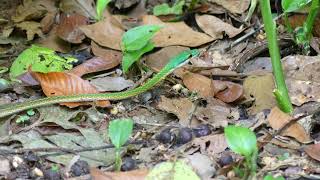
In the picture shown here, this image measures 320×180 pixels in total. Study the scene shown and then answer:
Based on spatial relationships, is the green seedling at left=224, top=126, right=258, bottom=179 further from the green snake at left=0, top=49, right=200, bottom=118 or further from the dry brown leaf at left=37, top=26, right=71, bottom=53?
the dry brown leaf at left=37, top=26, right=71, bottom=53

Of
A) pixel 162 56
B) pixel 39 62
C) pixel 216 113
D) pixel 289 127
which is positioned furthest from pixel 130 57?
pixel 289 127

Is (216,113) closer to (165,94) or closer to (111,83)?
(165,94)

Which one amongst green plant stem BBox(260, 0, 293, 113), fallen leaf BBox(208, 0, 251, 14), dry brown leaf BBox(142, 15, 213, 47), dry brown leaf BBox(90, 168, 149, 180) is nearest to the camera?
dry brown leaf BBox(90, 168, 149, 180)

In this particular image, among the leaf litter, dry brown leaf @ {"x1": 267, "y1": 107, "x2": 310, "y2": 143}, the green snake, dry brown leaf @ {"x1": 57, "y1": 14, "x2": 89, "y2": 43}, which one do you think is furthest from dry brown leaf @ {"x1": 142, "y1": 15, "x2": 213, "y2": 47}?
dry brown leaf @ {"x1": 267, "y1": 107, "x2": 310, "y2": 143}

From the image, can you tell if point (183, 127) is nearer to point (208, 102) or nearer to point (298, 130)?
point (208, 102)

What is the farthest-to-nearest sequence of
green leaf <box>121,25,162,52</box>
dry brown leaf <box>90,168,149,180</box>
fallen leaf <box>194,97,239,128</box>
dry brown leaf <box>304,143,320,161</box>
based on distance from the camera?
1. green leaf <box>121,25,162,52</box>
2. fallen leaf <box>194,97,239,128</box>
3. dry brown leaf <box>304,143,320,161</box>
4. dry brown leaf <box>90,168,149,180</box>

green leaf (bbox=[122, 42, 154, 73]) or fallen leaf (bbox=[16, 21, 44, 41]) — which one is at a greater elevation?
green leaf (bbox=[122, 42, 154, 73])

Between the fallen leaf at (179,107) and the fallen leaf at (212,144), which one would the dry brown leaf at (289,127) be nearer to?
the fallen leaf at (212,144)
